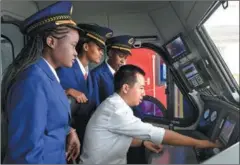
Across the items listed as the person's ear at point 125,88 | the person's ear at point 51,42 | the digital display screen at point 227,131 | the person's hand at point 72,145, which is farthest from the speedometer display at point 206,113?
the person's ear at point 51,42

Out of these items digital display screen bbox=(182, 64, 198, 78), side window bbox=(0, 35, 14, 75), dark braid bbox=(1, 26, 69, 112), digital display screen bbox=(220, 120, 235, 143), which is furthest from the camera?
digital display screen bbox=(182, 64, 198, 78)

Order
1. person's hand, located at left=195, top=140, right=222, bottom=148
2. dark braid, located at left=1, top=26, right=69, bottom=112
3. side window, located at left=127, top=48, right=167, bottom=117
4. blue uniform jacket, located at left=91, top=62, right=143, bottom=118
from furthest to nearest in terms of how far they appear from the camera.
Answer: side window, located at left=127, top=48, right=167, bottom=117 < blue uniform jacket, located at left=91, top=62, right=143, bottom=118 < person's hand, located at left=195, top=140, right=222, bottom=148 < dark braid, located at left=1, top=26, right=69, bottom=112

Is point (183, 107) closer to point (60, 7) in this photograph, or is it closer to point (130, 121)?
point (130, 121)

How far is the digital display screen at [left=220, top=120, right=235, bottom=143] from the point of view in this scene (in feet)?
6.64

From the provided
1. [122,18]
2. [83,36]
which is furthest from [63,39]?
[122,18]

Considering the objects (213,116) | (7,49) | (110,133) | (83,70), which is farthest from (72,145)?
(213,116)

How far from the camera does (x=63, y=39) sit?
5.30 feet

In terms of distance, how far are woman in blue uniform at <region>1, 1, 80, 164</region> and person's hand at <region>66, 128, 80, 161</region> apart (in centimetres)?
30

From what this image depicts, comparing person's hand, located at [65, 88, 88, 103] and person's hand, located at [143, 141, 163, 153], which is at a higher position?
person's hand, located at [65, 88, 88, 103]

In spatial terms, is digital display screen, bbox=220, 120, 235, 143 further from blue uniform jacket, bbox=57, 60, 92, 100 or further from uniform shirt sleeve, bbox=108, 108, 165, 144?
blue uniform jacket, bbox=57, 60, 92, 100

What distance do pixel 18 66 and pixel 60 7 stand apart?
1.21ft

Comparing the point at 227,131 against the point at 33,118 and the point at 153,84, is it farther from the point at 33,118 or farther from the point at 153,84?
the point at 153,84

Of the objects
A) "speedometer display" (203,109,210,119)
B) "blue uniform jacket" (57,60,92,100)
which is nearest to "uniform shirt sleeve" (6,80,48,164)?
"blue uniform jacket" (57,60,92,100)

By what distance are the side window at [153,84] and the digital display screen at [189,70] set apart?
0.24 m
